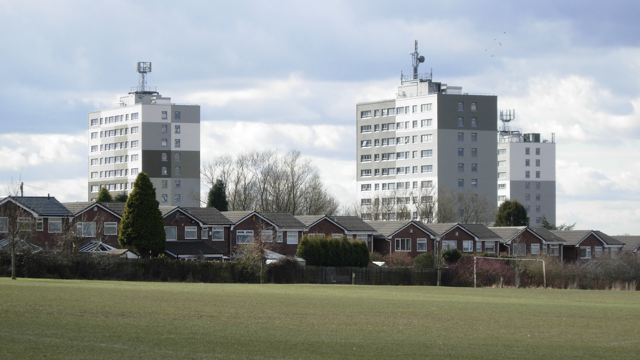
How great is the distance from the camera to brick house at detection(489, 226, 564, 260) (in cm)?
8838

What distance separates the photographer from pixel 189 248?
228 feet

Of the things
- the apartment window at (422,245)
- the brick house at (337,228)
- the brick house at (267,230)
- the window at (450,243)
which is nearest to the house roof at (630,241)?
the window at (450,243)

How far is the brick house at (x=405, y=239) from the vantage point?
8206 centimetres

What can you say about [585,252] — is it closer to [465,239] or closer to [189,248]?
[465,239]

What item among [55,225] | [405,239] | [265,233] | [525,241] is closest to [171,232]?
[265,233]

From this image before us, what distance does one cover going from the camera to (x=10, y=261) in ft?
148

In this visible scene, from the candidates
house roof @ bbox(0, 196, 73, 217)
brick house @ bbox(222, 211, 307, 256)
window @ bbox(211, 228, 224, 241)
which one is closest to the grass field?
house roof @ bbox(0, 196, 73, 217)

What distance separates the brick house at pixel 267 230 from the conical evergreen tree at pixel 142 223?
11.9m

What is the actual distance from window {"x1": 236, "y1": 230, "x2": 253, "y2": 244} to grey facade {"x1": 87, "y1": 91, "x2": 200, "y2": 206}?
60857mm

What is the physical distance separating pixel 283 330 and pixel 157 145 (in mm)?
123065

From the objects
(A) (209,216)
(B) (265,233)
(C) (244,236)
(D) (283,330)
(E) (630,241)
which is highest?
(A) (209,216)

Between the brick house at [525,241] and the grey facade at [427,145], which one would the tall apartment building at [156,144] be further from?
the brick house at [525,241]

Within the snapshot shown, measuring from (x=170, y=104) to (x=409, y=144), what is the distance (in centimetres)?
4308

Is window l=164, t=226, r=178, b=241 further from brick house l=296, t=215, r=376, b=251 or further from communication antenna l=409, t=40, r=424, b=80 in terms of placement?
communication antenna l=409, t=40, r=424, b=80
